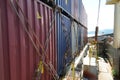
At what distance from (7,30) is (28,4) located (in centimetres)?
72

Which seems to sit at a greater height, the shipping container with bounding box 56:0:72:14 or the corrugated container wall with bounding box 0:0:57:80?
the shipping container with bounding box 56:0:72:14

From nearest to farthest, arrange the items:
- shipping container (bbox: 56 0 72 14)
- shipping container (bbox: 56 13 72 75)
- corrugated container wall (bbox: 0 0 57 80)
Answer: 1. corrugated container wall (bbox: 0 0 57 80)
2. shipping container (bbox: 56 0 72 14)
3. shipping container (bbox: 56 13 72 75)

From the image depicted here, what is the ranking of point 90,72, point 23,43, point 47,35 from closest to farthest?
1. point 23,43
2. point 47,35
3. point 90,72

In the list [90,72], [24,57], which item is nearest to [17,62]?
[24,57]

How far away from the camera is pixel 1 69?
1.80 metres

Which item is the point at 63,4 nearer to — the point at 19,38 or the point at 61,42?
the point at 61,42

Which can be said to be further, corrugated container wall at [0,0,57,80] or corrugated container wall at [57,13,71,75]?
corrugated container wall at [57,13,71,75]

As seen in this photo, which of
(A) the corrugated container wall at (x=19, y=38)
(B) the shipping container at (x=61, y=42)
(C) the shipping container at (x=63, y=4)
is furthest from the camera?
(B) the shipping container at (x=61, y=42)

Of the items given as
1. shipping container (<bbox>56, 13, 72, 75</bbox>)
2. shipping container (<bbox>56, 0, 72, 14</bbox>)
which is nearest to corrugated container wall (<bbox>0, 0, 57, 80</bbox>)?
shipping container (<bbox>56, 0, 72, 14</bbox>)

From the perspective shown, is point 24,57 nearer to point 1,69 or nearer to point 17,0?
point 1,69

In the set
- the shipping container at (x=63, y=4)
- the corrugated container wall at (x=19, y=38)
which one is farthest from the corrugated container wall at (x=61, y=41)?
the corrugated container wall at (x=19, y=38)

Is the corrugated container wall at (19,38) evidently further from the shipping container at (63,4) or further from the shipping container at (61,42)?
the shipping container at (61,42)

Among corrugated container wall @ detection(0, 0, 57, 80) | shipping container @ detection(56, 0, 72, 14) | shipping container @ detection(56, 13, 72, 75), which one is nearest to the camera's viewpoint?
corrugated container wall @ detection(0, 0, 57, 80)

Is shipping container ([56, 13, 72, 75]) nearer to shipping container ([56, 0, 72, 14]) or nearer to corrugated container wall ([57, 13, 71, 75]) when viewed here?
corrugated container wall ([57, 13, 71, 75])
